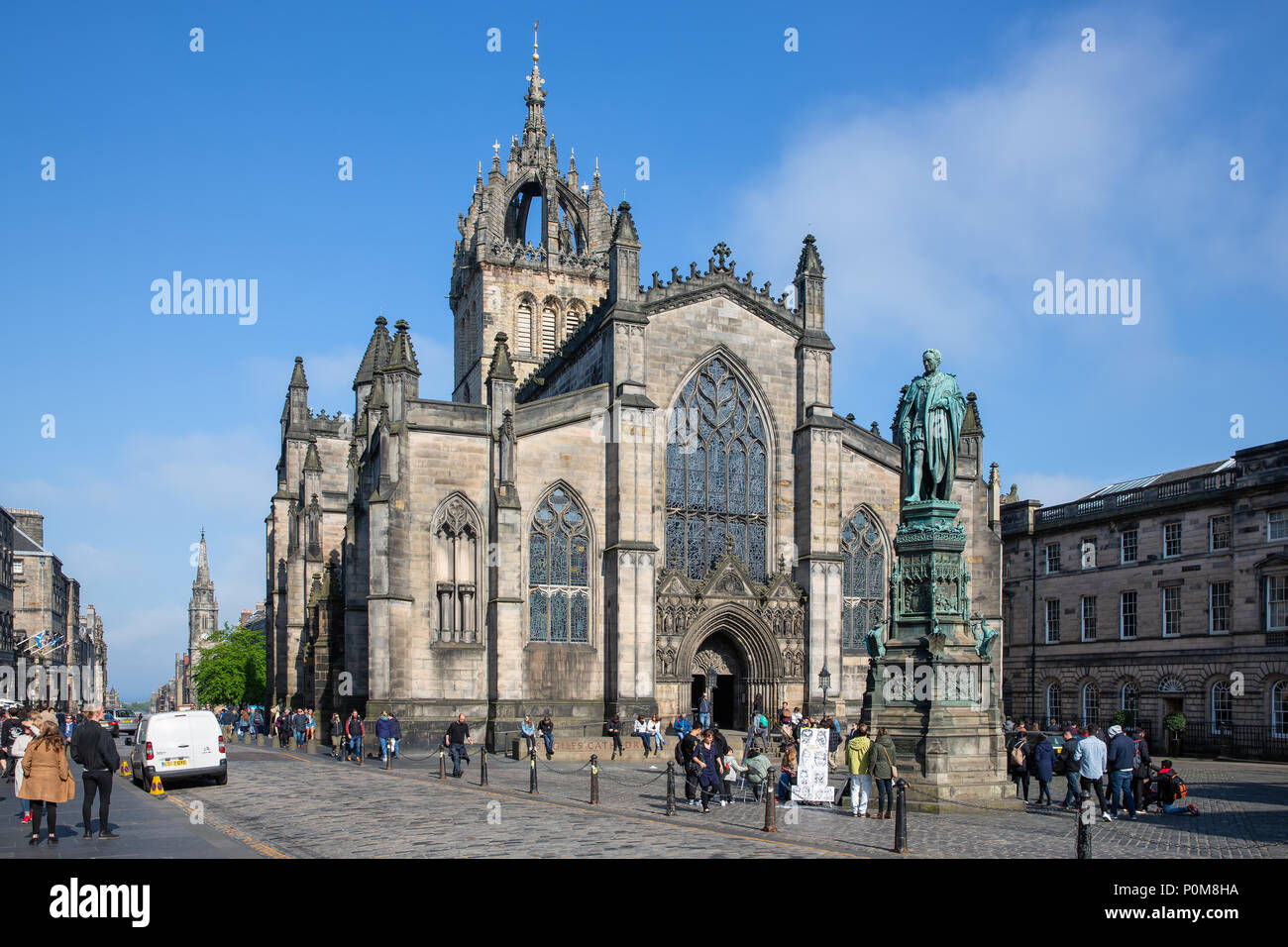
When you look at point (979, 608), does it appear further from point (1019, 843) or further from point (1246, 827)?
point (1019, 843)

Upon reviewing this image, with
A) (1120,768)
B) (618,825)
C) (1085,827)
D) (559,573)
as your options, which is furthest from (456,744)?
(1085,827)

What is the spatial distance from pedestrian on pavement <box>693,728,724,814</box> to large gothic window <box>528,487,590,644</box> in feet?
49.3

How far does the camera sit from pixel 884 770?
59.0 feet

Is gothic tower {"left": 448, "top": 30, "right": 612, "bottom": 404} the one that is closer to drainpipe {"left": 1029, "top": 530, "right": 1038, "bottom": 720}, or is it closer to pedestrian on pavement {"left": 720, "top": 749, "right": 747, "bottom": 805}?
drainpipe {"left": 1029, "top": 530, "right": 1038, "bottom": 720}

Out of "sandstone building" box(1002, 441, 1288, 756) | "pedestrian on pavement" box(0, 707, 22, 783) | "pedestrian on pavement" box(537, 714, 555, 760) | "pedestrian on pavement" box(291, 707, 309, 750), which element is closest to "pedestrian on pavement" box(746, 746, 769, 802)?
"pedestrian on pavement" box(537, 714, 555, 760)

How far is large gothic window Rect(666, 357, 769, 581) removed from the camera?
125 ft

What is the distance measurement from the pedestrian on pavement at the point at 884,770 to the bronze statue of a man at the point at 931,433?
14.8 feet

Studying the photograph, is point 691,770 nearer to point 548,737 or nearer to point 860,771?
point 860,771

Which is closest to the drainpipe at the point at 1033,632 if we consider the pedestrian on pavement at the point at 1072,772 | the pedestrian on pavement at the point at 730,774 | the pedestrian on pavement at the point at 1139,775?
the pedestrian on pavement at the point at 1139,775

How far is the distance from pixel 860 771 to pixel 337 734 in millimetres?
21774

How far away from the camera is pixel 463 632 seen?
115 ft
